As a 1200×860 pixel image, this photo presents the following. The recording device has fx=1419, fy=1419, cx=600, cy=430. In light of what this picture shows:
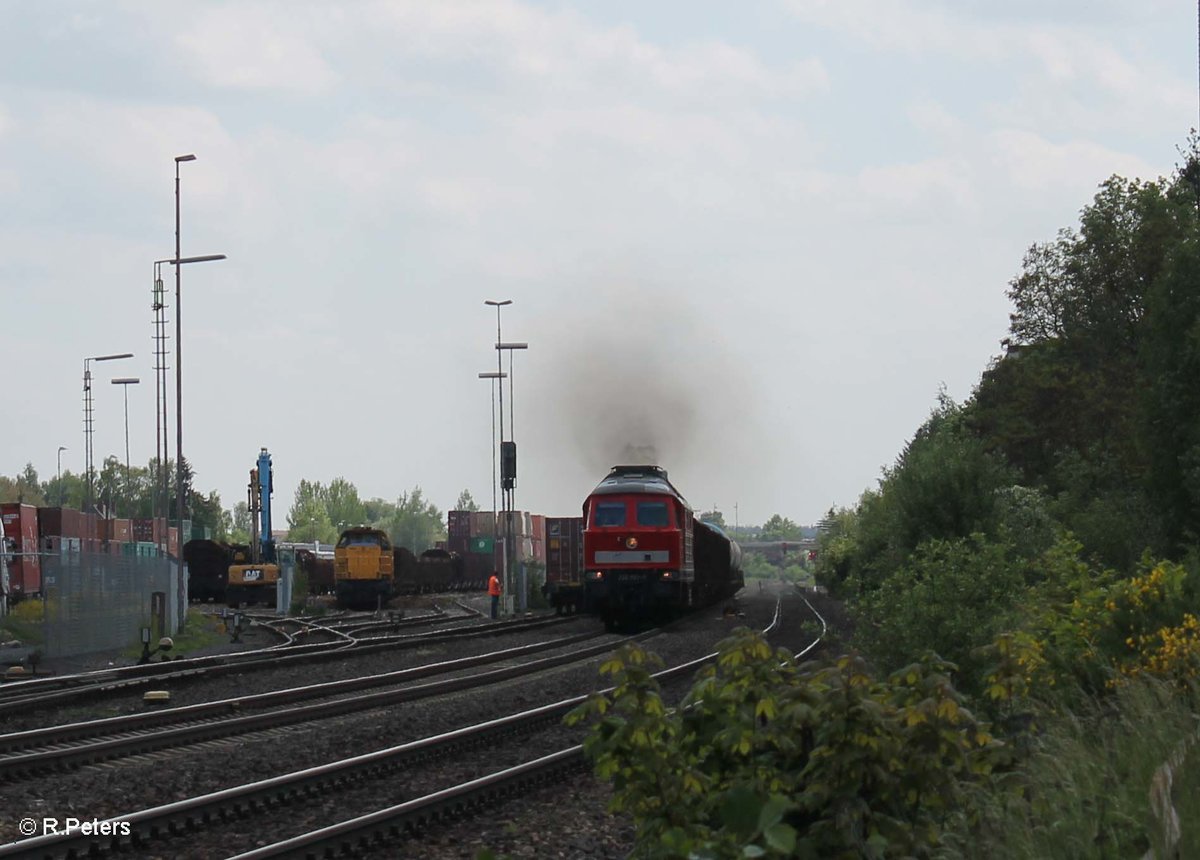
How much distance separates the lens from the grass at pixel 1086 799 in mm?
6086

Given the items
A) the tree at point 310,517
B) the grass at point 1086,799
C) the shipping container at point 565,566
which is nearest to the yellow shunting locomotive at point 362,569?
the shipping container at point 565,566

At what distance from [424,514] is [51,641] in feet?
563

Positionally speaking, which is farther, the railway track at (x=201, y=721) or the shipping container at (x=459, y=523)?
the shipping container at (x=459, y=523)

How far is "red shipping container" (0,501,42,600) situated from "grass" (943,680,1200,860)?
38914 millimetres

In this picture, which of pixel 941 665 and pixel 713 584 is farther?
pixel 713 584

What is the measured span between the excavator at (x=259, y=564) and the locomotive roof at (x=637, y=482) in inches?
948

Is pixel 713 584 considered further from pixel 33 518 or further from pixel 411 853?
pixel 411 853

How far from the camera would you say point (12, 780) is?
40.6 feet

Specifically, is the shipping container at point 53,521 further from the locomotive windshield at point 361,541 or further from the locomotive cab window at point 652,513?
the locomotive cab window at point 652,513

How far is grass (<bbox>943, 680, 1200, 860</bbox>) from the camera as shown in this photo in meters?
6.09

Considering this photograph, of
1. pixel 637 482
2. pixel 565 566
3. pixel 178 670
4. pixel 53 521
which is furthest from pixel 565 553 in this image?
pixel 178 670

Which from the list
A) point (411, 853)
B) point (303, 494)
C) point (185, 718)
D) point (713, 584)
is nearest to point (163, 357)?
point (713, 584)

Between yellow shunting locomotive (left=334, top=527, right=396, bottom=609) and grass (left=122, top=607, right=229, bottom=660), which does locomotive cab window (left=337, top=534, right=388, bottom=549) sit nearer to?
yellow shunting locomotive (left=334, top=527, right=396, bottom=609)

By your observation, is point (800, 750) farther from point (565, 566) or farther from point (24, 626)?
point (565, 566)
